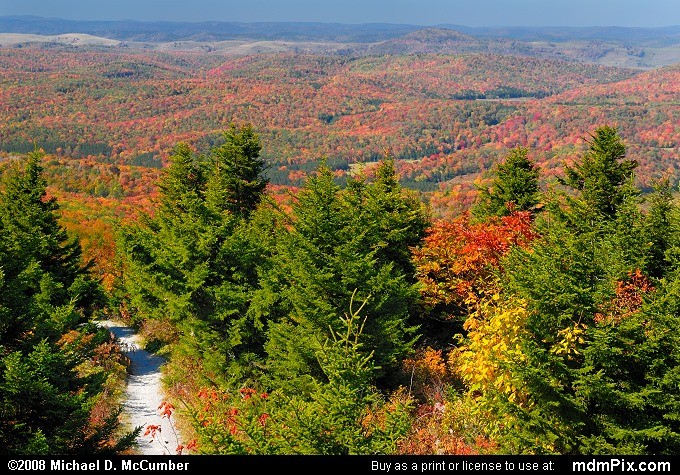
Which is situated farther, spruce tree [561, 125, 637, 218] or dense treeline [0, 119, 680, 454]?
spruce tree [561, 125, 637, 218]

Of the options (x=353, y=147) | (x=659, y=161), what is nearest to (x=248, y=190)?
(x=659, y=161)

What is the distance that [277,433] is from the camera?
8.59 meters

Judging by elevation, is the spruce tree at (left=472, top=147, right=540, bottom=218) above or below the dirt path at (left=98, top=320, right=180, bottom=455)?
above

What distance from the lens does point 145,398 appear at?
18.4 metres

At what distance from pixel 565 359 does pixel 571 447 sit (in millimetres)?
1586

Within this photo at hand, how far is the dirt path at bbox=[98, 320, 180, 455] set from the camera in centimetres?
1413

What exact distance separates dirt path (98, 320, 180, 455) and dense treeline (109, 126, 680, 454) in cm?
83

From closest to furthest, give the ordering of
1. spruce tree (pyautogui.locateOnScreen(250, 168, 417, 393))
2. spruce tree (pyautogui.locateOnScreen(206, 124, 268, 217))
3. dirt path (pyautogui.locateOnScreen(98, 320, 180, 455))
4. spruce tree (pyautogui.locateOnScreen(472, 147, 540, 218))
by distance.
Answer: dirt path (pyautogui.locateOnScreen(98, 320, 180, 455)) < spruce tree (pyautogui.locateOnScreen(250, 168, 417, 393)) < spruce tree (pyautogui.locateOnScreen(206, 124, 268, 217)) < spruce tree (pyautogui.locateOnScreen(472, 147, 540, 218))

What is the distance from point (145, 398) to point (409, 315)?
8.71 meters

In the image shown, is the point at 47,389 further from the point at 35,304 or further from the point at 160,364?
the point at 160,364

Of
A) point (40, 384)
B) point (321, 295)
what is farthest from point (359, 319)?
point (40, 384)

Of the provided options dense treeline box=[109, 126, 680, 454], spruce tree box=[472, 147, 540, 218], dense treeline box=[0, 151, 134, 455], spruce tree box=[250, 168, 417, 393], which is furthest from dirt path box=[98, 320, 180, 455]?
spruce tree box=[472, 147, 540, 218]

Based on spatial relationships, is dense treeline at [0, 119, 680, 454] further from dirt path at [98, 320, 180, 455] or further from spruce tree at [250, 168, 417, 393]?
dirt path at [98, 320, 180, 455]

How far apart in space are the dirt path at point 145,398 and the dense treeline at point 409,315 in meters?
0.83
